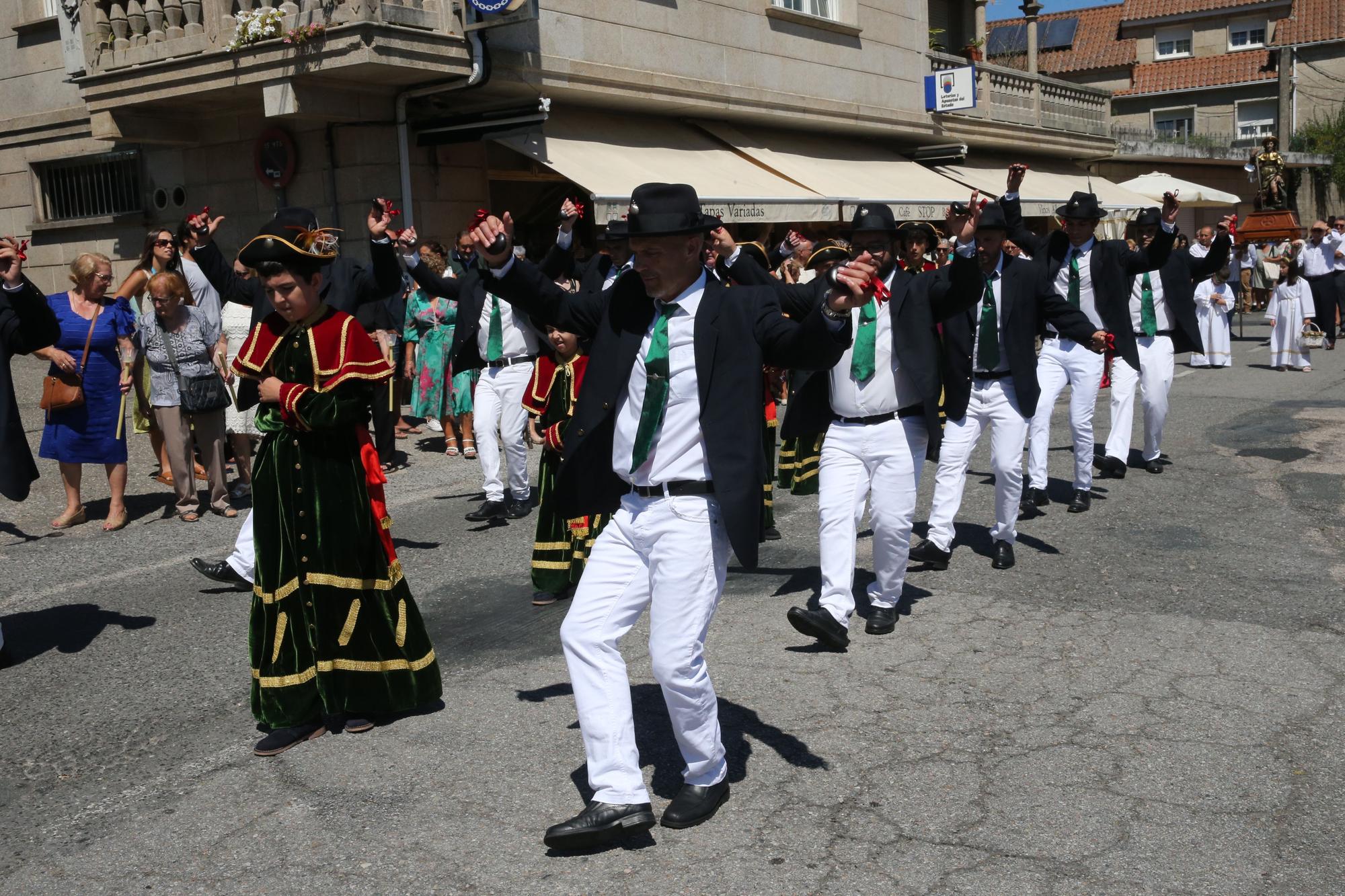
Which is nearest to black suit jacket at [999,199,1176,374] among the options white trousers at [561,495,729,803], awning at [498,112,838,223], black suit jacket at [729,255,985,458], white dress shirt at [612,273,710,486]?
black suit jacket at [729,255,985,458]

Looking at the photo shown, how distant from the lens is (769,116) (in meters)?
19.3

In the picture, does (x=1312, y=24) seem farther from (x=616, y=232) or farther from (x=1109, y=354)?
(x=616, y=232)

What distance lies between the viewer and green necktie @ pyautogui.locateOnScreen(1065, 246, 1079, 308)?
9406 mm

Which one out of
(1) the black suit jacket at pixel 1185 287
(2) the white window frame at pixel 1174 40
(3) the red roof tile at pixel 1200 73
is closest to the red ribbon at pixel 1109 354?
(1) the black suit jacket at pixel 1185 287

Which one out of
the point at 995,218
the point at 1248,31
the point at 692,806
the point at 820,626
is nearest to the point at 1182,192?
the point at 995,218

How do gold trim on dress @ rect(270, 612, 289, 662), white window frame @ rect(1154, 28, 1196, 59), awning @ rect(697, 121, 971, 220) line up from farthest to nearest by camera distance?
white window frame @ rect(1154, 28, 1196, 59)
awning @ rect(697, 121, 971, 220)
gold trim on dress @ rect(270, 612, 289, 662)

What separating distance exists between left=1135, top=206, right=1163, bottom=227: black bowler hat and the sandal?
316 inches

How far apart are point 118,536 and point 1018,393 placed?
6000 millimetres

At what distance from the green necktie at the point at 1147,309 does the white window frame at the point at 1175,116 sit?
4691cm

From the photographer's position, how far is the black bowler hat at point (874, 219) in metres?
6.09

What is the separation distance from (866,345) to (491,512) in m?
3.78

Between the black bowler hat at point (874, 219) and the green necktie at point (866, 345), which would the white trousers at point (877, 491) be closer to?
the green necktie at point (866, 345)

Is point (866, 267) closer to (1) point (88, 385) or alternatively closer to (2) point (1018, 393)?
(2) point (1018, 393)

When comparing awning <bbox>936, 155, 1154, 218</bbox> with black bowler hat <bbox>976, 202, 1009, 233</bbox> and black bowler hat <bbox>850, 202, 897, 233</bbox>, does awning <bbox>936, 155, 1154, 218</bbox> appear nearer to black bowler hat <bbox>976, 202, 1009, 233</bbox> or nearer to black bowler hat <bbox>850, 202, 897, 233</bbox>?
black bowler hat <bbox>976, 202, 1009, 233</bbox>
